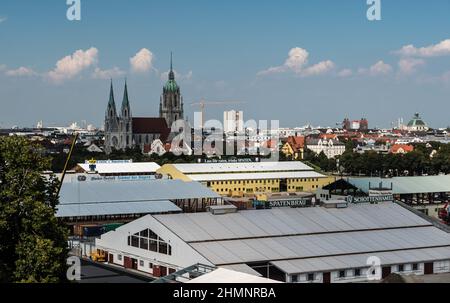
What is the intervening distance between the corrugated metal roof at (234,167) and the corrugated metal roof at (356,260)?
42.5 m

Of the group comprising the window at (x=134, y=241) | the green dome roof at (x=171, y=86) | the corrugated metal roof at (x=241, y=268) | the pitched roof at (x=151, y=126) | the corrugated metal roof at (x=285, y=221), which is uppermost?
the green dome roof at (x=171, y=86)

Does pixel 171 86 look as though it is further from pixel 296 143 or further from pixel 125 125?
pixel 296 143

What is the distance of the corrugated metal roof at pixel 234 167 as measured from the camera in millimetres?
68938

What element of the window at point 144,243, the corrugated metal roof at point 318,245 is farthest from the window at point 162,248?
the corrugated metal roof at point 318,245

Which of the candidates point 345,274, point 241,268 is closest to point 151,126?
point 345,274

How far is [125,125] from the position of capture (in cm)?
12319

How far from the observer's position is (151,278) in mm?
25094

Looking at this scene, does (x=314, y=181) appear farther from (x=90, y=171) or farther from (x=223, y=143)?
(x=223, y=143)

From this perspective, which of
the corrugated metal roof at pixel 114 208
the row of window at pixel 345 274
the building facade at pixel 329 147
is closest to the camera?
the row of window at pixel 345 274

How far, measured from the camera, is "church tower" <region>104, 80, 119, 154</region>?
401 feet

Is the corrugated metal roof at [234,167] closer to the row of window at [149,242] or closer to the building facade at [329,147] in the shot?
the row of window at [149,242]

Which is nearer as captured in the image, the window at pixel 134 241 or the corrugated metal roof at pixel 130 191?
the window at pixel 134 241

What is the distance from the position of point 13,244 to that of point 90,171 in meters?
Answer: 53.2

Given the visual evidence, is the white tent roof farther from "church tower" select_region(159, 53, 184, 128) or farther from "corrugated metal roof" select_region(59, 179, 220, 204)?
"church tower" select_region(159, 53, 184, 128)
